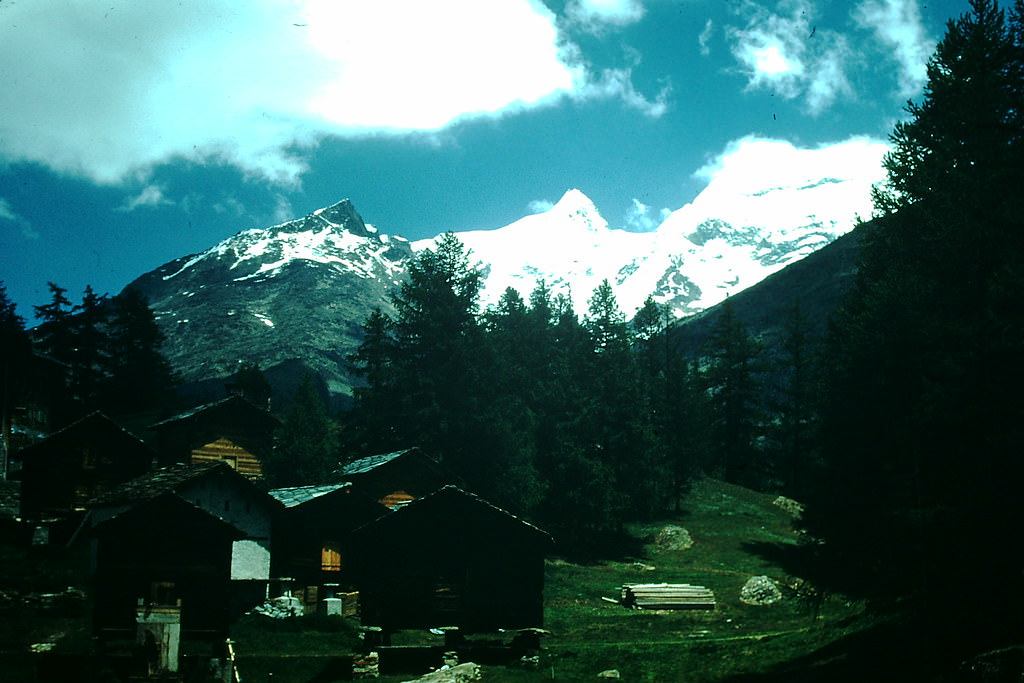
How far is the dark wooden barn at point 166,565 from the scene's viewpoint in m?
31.6

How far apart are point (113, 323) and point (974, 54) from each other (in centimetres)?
9134

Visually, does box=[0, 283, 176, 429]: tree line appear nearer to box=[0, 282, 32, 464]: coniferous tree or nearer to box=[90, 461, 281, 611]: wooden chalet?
box=[0, 282, 32, 464]: coniferous tree

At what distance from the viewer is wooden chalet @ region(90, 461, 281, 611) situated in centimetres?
3756

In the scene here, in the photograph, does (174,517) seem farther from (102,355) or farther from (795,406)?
(102,355)

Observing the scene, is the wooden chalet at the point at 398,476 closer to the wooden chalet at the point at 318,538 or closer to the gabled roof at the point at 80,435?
the wooden chalet at the point at 318,538

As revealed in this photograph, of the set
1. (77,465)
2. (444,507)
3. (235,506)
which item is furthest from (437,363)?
(77,465)

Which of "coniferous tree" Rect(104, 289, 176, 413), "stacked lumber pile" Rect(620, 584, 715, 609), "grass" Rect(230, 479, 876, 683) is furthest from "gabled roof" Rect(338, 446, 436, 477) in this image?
"coniferous tree" Rect(104, 289, 176, 413)

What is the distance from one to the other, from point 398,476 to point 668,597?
52.1 feet

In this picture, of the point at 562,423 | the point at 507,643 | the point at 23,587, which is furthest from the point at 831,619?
the point at 23,587

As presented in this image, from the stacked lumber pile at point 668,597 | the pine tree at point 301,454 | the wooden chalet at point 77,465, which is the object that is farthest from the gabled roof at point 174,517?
the pine tree at point 301,454

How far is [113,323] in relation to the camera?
Result: 94750 millimetres

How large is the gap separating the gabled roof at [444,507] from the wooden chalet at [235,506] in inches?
249

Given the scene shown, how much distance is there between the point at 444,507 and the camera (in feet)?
119

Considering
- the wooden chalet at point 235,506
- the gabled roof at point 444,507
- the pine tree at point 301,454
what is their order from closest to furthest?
the gabled roof at point 444,507
the wooden chalet at point 235,506
the pine tree at point 301,454
